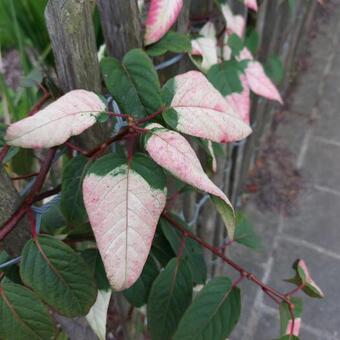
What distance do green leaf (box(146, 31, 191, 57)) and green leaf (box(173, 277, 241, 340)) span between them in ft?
1.49

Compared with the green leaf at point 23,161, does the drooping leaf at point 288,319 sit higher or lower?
lower

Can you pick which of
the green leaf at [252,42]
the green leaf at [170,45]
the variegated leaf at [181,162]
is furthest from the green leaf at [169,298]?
the green leaf at [252,42]

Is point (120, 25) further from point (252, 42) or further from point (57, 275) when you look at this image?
point (252, 42)

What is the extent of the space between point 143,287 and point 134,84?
42 centimetres

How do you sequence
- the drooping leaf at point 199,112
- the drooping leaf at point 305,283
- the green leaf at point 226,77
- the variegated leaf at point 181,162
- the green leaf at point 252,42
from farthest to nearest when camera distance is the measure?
the green leaf at point 252,42 → the green leaf at point 226,77 → the drooping leaf at point 305,283 → the drooping leaf at point 199,112 → the variegated leaf at point 181,162

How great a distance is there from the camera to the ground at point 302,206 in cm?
198

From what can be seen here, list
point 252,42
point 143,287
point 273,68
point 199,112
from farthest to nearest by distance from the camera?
point 273,68 < point 252,42 < point 143,287 < point 199,112

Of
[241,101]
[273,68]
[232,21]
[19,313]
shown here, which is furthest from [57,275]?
[273,68]

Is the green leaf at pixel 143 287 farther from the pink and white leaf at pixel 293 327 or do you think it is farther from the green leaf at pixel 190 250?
the pink and white leaf at pixel 293 327

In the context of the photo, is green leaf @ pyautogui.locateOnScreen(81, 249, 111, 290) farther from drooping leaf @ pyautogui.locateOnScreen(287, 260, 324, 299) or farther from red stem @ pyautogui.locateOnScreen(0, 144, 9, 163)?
drooping leaf @ pyautogui.locateOnScreen(287, 260, 324, 299)

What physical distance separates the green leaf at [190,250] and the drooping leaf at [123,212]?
1.05 ft

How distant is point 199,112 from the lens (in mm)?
724

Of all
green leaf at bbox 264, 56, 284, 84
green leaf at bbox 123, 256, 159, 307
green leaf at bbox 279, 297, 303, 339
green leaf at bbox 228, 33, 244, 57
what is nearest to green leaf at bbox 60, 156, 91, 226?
green leaf at bbox 123, 256, 159, 307

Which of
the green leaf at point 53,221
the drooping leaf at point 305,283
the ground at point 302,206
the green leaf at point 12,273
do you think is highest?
the green leaf at point 53,221
